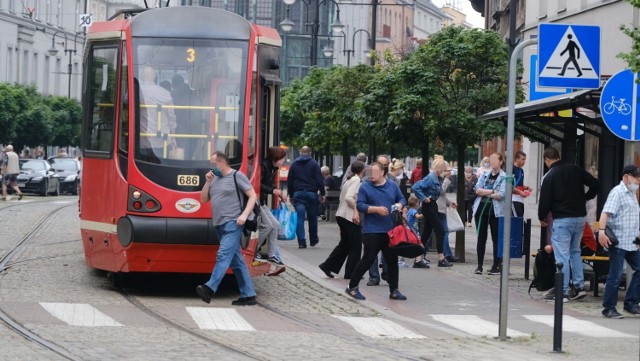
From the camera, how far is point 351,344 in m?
13.2

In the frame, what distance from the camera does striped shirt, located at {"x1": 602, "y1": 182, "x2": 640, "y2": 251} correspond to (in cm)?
1608

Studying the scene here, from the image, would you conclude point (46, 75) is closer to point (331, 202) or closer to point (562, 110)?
point (331, 202)

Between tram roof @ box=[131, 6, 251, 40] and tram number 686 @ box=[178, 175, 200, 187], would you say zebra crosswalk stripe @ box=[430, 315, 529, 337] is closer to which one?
tram number 686 @ box=[178, 175, 200, 187]

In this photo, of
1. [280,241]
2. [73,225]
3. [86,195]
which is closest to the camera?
[86,195]

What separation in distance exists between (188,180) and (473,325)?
360 cm

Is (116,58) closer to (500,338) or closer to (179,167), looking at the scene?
(179,167)

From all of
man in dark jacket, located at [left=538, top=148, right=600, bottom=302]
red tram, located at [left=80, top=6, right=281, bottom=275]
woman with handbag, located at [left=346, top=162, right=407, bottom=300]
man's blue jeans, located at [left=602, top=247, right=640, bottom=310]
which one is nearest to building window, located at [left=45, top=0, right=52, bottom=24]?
red tram, located at [left=80, top=6, right=281, bottom=275]

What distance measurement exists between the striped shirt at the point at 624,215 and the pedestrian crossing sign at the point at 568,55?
210 cm

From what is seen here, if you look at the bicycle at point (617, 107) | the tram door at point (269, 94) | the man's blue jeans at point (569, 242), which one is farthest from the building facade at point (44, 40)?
the bicycle at point (617, 107)

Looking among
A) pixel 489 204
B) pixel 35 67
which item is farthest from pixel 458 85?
pixel 35 67

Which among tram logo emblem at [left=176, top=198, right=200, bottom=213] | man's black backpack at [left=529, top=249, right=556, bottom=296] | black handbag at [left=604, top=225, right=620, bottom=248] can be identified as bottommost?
man's black backpack at [left=529, top=249, right=556, bottom=296]

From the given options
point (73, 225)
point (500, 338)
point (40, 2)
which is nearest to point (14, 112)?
point (40, 2)

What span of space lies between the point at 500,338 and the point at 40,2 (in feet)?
287

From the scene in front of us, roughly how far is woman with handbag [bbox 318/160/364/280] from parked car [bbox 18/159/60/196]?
1347 inches
